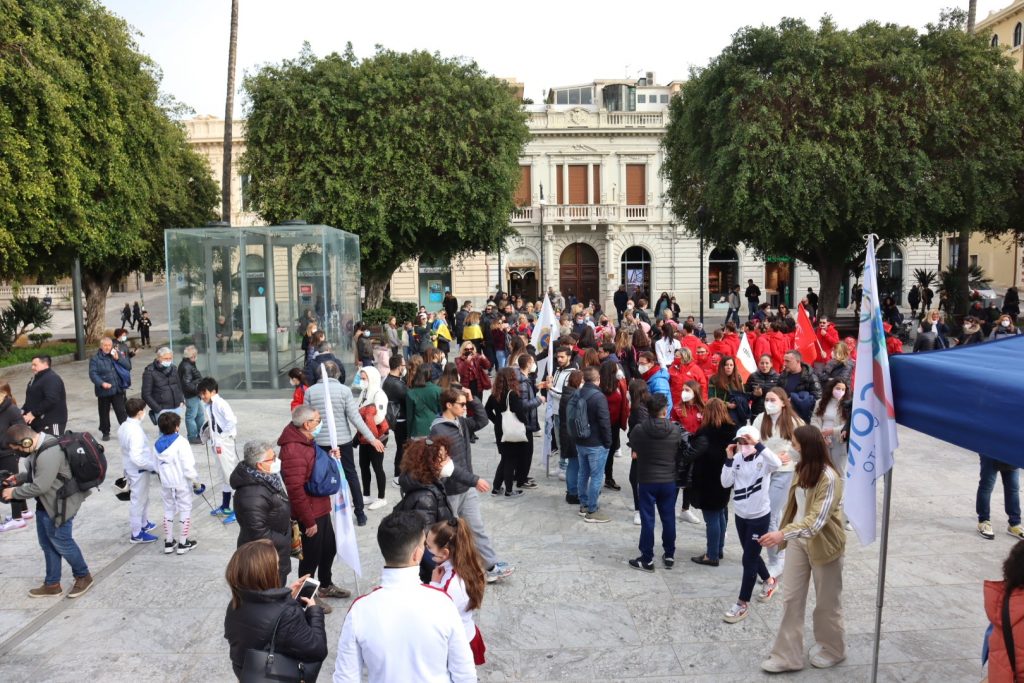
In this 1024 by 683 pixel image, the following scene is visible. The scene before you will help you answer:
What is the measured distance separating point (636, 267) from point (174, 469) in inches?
1471

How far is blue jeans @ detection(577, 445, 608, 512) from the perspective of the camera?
26.7 ft

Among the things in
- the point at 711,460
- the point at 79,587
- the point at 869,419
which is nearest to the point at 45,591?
the point at 79,587

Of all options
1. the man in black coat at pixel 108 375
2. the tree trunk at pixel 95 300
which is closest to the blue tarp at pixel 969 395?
the man in black coat at pixel 108 375

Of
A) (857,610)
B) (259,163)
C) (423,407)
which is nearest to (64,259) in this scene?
(259,163)

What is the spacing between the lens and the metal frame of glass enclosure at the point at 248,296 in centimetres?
1595

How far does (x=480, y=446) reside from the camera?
12.1m

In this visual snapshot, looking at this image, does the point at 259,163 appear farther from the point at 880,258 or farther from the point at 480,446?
the point at 880,258

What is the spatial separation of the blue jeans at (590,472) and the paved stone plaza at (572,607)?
0.25 meters

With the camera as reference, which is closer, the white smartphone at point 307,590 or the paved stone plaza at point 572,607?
the white smartphone at point 307,590

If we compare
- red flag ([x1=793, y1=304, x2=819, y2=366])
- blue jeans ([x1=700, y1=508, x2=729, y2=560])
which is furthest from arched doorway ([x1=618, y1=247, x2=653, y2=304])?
blue jeans ([x1=700, y1=508, x2=729, y2=560])

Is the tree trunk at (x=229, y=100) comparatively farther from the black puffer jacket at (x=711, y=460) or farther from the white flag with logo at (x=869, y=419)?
the white flag with logo at (x=869, y=419)

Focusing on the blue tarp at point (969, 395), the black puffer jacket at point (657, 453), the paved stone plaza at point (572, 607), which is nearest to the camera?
the blue tarp at point (969, 395)

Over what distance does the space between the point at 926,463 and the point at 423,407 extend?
6.79m

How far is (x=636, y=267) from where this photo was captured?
4312 centimetres
